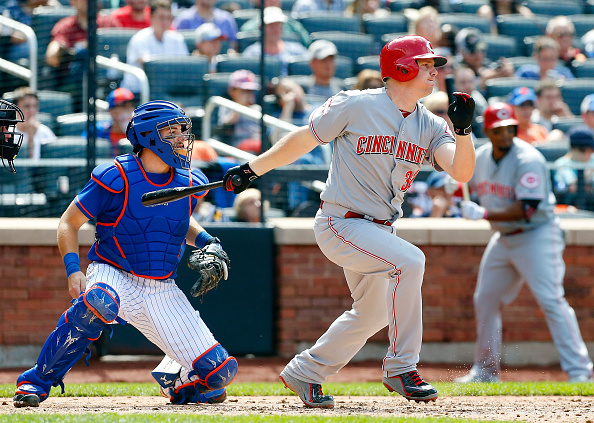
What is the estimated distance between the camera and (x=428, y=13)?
31.3 ft

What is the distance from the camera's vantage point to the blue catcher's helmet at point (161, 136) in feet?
14.0

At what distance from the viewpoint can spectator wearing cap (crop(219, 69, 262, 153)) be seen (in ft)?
24.9

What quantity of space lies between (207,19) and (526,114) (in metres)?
3.57

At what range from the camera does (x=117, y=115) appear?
738 cm

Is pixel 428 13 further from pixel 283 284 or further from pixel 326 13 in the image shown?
pixel 283 284

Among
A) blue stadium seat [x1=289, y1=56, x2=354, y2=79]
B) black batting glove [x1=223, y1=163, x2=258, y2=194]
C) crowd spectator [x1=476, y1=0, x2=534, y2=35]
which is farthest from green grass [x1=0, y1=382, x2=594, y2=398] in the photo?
crowd spectator [x1=476, y1=0, x2=534, y2=35]

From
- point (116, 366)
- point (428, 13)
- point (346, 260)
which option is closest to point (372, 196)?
point (346, 260)

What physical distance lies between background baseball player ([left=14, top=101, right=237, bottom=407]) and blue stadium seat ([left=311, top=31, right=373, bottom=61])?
5.25 meters

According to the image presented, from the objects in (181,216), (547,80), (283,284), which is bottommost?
(283,284)

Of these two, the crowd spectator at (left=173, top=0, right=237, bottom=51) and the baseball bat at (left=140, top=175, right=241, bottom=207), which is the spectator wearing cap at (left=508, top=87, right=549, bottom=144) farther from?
the baseball bat at (left=140, top=175, right=241, bottom=207)

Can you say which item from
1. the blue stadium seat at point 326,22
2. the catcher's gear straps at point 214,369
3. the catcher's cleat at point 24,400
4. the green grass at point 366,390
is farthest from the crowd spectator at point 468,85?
the catcher's cleat at point 24,400

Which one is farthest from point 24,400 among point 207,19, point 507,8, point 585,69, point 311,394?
point 507,8

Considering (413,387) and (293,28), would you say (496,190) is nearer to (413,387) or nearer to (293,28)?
(413,387)

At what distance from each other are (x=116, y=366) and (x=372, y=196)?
344cm
